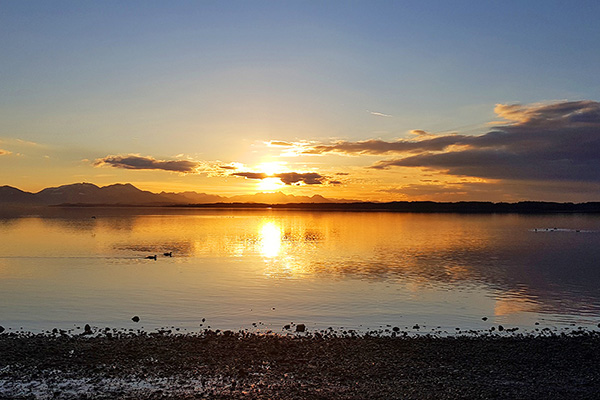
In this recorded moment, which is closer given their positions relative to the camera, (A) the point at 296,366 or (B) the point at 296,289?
(A) the point at 296,366

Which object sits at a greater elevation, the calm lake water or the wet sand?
the wet sand

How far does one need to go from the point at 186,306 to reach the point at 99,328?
640 centimetres

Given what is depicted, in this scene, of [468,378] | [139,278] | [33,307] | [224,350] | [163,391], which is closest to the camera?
[163,391]

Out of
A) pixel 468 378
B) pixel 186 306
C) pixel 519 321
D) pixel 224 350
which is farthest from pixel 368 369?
pixel 186 306

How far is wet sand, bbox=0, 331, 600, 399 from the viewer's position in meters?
14.1

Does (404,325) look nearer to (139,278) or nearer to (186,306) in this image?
(186,306)

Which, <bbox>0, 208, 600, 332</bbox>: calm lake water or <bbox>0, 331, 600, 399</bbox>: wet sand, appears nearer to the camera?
<bbox>0, 331, 600, 399</bbox>: wet sand

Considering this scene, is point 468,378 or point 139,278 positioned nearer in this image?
point 468,378

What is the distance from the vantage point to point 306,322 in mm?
24625

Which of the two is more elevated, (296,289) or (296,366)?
(296,366)

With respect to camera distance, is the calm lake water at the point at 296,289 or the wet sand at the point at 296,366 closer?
the wet sand at the point at 296,366

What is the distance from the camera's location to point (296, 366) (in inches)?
656

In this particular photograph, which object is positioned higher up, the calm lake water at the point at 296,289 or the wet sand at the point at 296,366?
the wet sand at the point at 296,366

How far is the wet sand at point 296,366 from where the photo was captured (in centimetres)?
1411
